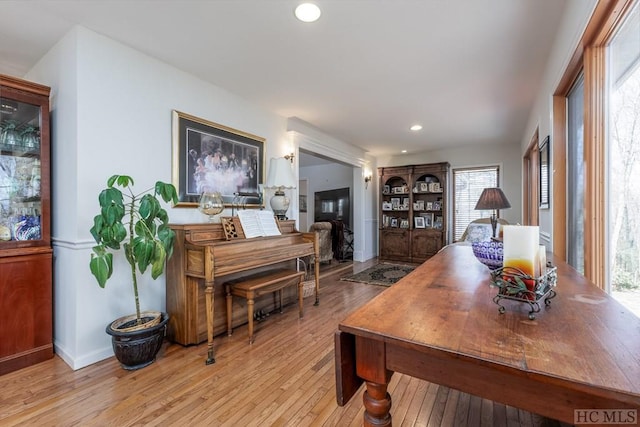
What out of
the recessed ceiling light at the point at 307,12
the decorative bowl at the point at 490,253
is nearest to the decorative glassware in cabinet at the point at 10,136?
the recessed ceiling light at the point at 307,12

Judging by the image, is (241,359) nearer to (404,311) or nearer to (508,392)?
(404,311)

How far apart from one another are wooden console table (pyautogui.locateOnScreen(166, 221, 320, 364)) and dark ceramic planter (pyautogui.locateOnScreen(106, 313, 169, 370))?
0.98 ft

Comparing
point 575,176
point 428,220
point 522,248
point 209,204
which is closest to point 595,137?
point 575,176

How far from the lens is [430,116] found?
13.0 feet

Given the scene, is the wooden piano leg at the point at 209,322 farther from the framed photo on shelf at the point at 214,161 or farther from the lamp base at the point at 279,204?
the lamp base at the point at 279,204

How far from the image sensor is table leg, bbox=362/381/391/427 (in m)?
0.84

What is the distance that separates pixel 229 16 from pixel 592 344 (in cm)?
242

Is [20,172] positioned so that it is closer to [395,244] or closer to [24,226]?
[24,226]

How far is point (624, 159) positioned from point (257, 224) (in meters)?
2.54

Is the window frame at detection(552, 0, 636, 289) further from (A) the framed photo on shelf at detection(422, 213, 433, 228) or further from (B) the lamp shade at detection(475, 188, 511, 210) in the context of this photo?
(A) the framed photo on shelf at detection(422, 213, 433, 228)

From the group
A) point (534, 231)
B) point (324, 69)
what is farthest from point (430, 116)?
point (534, 231)

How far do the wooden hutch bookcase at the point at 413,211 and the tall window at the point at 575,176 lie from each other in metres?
3.72

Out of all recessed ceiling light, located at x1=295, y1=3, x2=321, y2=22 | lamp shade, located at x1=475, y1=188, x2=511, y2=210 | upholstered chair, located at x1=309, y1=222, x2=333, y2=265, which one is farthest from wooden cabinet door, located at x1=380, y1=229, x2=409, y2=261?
recessed ceiling light, located at x1=295, y1=3, x2=321, y2=22

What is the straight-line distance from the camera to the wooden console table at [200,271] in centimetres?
219
